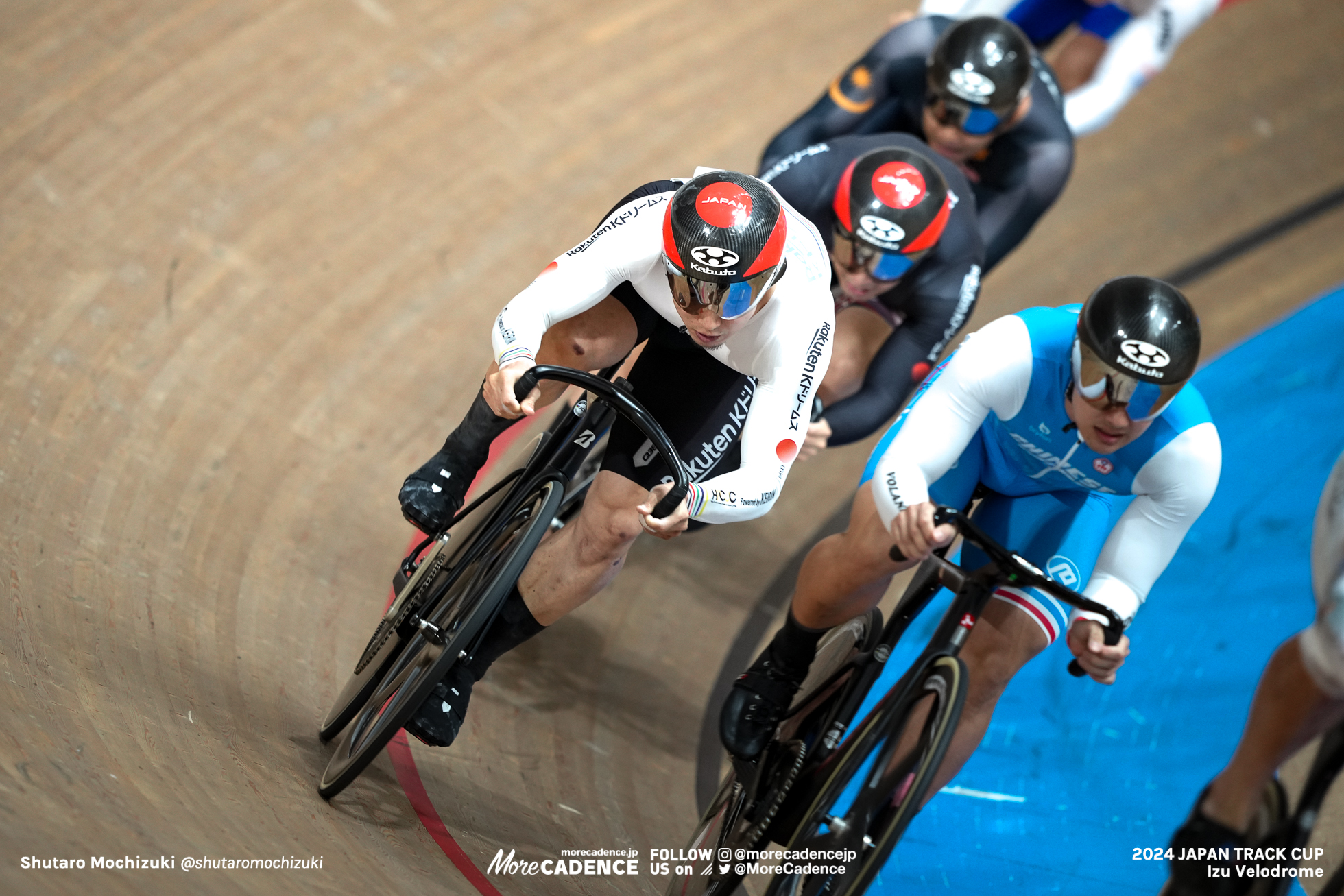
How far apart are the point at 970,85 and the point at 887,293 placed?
80 centimetres

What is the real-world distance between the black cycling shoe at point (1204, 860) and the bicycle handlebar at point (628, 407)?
1205 millimetres

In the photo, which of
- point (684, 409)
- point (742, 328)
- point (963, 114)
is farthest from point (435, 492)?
point (963, 114)

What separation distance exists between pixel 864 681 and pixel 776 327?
877 mm

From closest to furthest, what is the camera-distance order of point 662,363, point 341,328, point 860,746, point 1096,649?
point 1096,649, point 860,746, point 662,363, point 341,328

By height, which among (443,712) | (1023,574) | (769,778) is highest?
(1023,574)

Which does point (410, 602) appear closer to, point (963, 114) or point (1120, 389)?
point (1120, 389)

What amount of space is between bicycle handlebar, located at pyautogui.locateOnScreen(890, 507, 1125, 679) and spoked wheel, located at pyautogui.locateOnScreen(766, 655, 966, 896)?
235 millimetres

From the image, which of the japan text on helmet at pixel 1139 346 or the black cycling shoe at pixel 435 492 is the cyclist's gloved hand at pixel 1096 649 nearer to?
the japan text on helmet at pixel 1139 346

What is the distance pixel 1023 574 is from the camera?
271 cm

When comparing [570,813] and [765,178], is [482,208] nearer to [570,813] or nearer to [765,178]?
[765,178]

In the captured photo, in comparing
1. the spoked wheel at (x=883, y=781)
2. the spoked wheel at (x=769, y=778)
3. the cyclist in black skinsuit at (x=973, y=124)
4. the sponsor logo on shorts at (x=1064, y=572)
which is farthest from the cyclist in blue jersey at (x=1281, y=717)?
the cyclist in black skinsuit at (x=973, y=124)

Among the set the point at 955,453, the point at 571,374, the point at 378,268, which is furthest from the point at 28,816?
the point at 378,268

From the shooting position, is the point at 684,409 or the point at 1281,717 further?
the point at 684,409

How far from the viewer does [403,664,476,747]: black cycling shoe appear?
9.88 ft
